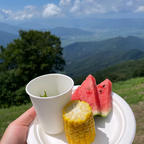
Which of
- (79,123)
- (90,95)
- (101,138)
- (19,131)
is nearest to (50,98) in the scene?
(79,123)

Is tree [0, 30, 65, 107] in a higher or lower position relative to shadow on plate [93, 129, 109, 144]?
lower

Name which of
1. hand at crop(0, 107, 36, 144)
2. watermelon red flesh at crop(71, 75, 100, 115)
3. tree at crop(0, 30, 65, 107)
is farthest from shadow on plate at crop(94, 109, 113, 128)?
tree at crop(0, 30, 65, 107)

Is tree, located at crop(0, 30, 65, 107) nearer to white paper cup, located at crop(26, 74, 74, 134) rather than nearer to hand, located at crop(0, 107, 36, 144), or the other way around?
hand, located at crop(0, 107, 36, 144)

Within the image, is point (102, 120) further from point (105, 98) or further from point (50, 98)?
point (50, 98)

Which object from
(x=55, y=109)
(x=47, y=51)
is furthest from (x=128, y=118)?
(x=47, y=51)

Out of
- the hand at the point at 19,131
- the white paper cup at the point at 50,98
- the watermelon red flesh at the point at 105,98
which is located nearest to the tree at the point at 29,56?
the hand at the point at 19,131

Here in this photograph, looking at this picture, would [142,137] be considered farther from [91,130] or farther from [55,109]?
[55,109]
